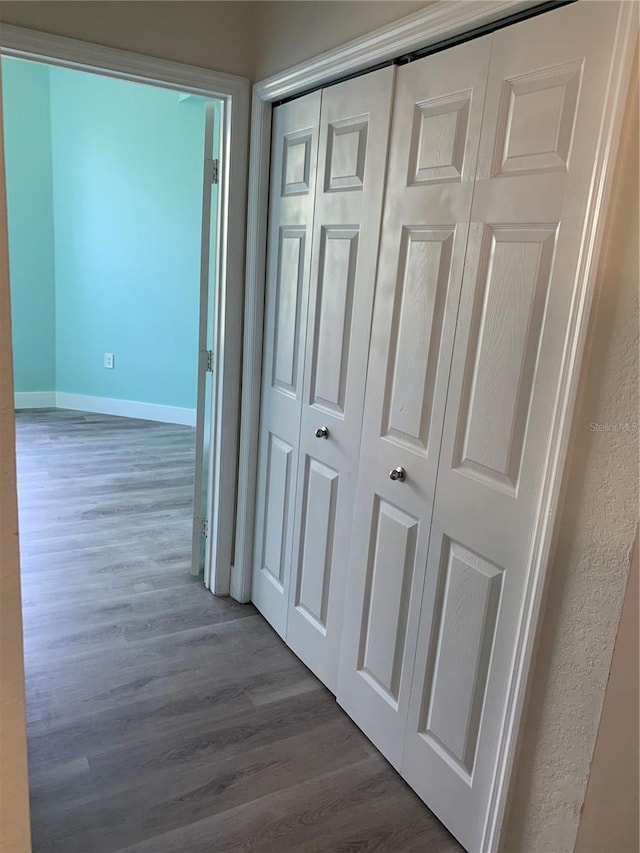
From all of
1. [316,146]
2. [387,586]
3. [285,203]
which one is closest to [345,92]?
[316,146]

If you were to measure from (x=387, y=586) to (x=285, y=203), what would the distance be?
140 cm

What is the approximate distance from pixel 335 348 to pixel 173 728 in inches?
52.6

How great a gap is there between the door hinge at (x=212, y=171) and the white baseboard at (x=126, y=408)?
3109mm

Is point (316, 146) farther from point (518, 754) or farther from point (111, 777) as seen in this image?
point (111, 777)

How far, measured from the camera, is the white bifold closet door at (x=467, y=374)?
1321mm

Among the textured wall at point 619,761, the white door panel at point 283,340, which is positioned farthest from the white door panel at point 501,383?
the white door panel at point 283,340

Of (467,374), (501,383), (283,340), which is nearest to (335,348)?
(283,340)

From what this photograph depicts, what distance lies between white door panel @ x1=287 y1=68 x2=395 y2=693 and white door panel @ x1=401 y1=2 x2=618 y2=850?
1.39 feet

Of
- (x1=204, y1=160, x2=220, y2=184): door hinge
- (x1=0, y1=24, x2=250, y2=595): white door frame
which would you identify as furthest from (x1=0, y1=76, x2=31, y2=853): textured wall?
(x1=204, y1=160, x2=220, y2=184): door hinge

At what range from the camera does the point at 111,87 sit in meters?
5.08

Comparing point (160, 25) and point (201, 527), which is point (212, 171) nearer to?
point (160, 25)

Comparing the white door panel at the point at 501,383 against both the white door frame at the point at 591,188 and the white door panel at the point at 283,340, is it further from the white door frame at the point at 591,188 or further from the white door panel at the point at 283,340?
the white door panel at the point at 283,340

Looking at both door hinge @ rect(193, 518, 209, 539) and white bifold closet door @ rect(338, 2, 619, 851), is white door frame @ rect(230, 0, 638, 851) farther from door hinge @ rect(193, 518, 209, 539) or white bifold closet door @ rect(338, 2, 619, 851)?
door hinge @ rect(193, 518, 209, 539)

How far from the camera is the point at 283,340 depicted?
2400 mm
